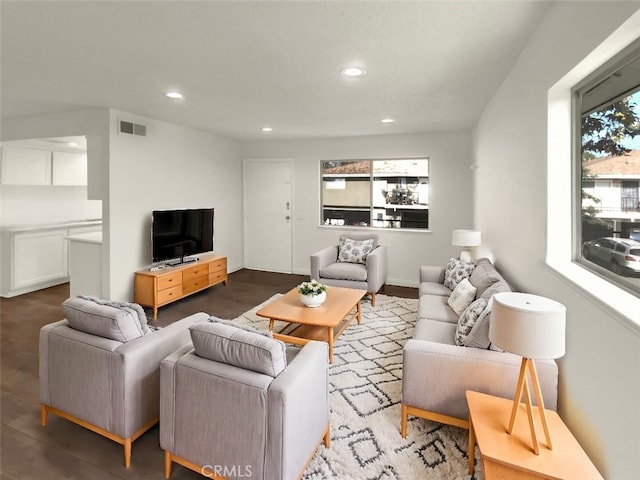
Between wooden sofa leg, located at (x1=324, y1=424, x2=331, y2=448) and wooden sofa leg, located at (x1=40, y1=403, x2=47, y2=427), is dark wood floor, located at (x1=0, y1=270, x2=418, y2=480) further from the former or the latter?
wooden sofa leg, located at (x1=324, y1=424, x2=331, y2=448)

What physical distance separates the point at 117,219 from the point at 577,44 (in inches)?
179

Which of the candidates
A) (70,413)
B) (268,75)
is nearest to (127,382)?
(70,413)

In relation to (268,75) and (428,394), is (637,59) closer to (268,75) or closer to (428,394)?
(428,394)

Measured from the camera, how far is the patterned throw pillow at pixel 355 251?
5113 millimetres

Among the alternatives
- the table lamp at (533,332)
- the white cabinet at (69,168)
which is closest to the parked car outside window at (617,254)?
the table lamp at (533,332)

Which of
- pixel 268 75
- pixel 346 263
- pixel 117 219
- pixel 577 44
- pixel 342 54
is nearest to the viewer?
pixel 577 44

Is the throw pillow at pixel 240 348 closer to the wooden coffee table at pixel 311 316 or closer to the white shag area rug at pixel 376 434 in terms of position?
the white shag area rug at pixel 376 434

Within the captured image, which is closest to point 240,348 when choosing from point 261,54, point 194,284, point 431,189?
point 261,54

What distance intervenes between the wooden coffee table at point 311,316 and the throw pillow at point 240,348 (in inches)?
54.6

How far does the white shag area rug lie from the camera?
1.88 metres

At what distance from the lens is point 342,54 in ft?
8.32

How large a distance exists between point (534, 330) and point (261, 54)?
243 cm

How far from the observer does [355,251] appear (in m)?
5.15

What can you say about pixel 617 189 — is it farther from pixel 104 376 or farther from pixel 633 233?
pixel 104 376
